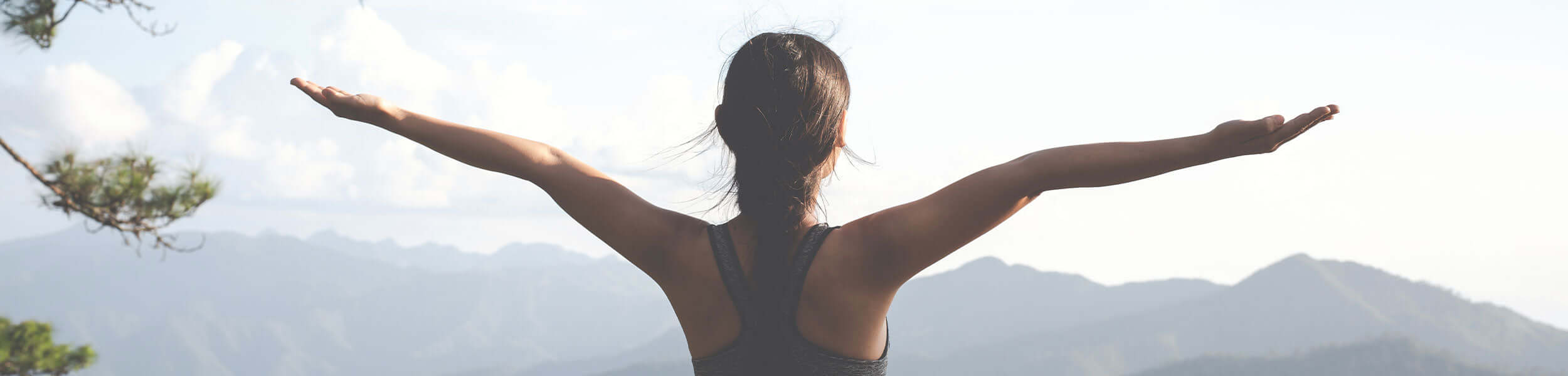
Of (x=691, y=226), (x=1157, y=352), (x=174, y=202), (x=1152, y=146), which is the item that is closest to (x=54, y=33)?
(x=174, y=202)

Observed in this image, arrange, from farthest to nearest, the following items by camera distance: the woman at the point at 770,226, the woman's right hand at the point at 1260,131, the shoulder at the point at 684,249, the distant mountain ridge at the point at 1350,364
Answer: the distant mountain ridge at the point at 1350,364, the shoulder at the point at 684,249, the woman at the point at 770,226, the woman's right hand at the point at 1260,131

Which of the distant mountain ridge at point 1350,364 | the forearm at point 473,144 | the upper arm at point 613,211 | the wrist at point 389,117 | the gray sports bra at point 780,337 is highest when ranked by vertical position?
the distant mountain ridge at point 1350,364

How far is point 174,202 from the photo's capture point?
23.3 ft

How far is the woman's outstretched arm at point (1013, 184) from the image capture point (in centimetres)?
162

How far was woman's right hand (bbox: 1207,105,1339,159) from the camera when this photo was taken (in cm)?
161

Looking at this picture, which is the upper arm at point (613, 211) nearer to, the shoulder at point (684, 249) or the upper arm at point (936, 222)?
the shoulder at point (684, 249)

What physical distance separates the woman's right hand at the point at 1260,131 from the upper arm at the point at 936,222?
1.13ft

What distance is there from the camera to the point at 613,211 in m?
2.04

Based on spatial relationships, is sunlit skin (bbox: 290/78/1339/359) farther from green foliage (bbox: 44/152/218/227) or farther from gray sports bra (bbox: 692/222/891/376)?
green foliage (bbox: 44/152/218/227)

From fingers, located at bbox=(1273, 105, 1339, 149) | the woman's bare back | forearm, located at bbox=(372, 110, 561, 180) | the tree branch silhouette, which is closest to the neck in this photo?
the woman's bare back

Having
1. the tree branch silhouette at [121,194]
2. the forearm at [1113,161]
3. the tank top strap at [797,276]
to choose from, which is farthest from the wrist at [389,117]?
the tree branch silhouette at [121,194]

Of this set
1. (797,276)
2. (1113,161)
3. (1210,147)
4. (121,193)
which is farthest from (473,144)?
(121,193)

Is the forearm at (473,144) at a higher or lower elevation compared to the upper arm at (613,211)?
higher

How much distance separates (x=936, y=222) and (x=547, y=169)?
2.95 feet
